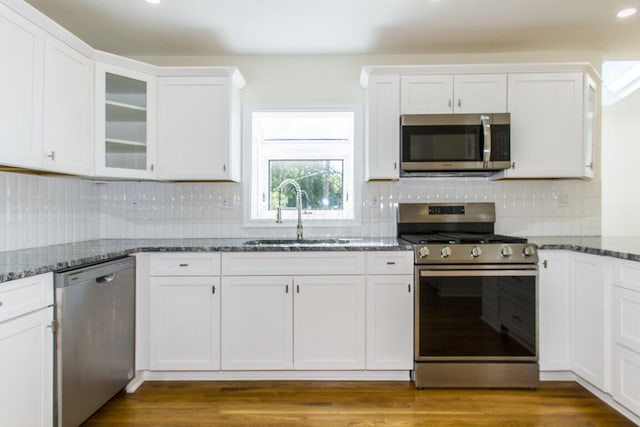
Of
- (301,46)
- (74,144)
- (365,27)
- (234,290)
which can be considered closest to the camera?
(74,144)

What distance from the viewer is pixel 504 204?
9.95 ft

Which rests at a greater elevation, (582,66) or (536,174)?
(582,66)

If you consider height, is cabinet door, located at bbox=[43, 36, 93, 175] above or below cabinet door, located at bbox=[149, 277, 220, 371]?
above

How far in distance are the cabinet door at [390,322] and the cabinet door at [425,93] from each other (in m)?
1.25

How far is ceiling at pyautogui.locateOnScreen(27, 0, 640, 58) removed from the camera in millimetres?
2352

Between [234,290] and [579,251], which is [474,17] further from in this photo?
[234,290]

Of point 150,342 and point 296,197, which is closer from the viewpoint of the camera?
point 150,342

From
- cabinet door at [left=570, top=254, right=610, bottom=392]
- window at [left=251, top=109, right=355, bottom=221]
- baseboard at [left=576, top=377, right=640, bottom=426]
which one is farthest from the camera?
window at [left=251, top=109, right=355, bottom=221]

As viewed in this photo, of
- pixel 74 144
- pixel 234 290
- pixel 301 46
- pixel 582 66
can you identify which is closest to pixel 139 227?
pixel 74 144

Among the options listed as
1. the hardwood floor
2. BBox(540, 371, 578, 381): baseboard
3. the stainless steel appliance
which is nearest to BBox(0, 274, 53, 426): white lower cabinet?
the hardwood floor

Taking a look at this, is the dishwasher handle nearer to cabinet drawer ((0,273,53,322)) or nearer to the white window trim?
cabinet drawer ((0,273,53,322))

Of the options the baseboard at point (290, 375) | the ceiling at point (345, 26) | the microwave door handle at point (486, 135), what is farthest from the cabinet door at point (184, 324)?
the microwave door handle at point (486, 135)

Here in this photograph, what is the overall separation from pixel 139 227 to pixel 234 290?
3.84 feet

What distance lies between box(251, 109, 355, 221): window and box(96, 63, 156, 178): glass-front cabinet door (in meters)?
0.86
